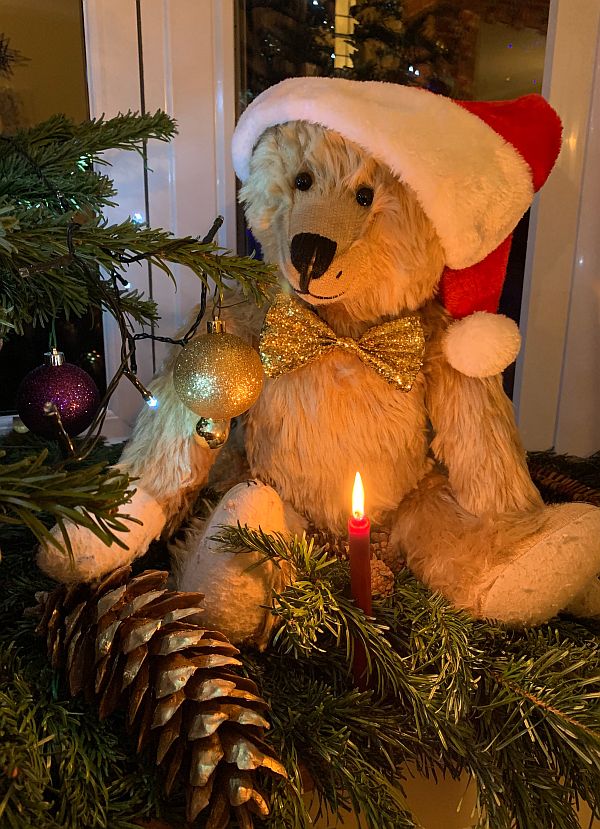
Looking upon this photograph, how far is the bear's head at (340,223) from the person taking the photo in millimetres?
620

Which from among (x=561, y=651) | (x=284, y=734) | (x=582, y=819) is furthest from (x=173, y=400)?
(x=582, y=819)

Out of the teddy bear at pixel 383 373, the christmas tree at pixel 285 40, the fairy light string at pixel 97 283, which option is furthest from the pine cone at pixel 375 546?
the christmas tree at pixel 285 40

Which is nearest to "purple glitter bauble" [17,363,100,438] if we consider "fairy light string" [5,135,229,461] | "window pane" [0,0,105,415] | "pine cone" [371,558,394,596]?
"fairy light string" [5,135,229,461]

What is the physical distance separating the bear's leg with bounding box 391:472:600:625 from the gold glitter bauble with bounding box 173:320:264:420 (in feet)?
0.87

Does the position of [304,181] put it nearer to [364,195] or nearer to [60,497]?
[364,195]

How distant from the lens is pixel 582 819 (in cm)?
65

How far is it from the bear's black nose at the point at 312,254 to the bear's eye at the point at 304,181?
7 cm

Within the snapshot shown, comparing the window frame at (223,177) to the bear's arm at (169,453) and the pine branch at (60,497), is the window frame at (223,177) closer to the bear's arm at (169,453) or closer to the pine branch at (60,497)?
the bear's arm at (169,453)

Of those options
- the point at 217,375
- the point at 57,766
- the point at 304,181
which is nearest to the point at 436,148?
the point at 304,181

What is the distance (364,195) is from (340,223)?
0.14 ft

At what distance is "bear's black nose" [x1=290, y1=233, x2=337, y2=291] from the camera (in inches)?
23.9

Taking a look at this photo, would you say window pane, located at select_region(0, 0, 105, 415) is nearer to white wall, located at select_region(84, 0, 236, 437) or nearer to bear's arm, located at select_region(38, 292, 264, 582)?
white wall, located at select_region(84, 0, 236, 437)

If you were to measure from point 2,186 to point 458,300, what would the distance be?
0.49 meters

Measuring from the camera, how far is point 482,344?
26.9 inches
